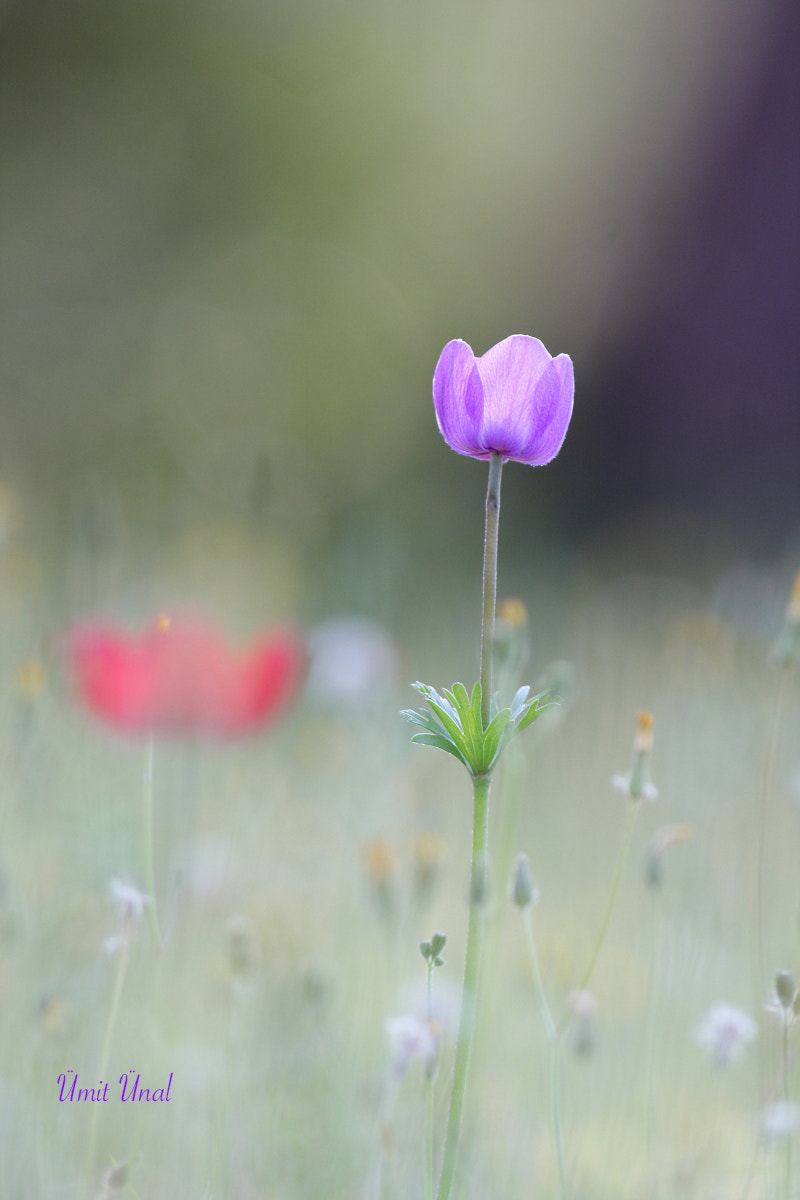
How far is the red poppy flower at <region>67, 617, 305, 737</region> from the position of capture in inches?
49.4

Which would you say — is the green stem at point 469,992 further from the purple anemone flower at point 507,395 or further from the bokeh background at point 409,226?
the bokeh background at point 409,226

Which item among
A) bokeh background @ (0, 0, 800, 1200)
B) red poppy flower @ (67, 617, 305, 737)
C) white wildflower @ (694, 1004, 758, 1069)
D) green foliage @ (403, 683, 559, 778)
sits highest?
bokeh background @ (0, 0, 800, 1200)

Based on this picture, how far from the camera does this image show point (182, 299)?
4.89 metres

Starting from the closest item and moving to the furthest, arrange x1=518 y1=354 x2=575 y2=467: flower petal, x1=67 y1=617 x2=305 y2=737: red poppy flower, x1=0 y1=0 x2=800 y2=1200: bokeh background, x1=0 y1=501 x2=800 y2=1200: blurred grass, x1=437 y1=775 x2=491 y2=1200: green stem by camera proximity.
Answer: x1=437 y1=775 x2=491 y2=1200: green stem
x1=518 y1=354 x2=575 y2=467: flower petal
x1=0 y1=501 x2=800 y2=1200: blurred grass
x1=67 y1=617 x2=305 y2=737: red poppy flower
x1=0 y1=0 x2=800 y2=1200: bokeh background

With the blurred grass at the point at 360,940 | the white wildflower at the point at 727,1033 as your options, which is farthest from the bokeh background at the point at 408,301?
the white wildflower at the point at 727,1033

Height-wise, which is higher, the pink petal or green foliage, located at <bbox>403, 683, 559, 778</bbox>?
the pink petal

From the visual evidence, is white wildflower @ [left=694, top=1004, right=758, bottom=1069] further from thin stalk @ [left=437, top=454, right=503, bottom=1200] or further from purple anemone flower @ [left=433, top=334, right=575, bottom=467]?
purple anemone flower @ [left=433, top=334, right=575, bottom=467]

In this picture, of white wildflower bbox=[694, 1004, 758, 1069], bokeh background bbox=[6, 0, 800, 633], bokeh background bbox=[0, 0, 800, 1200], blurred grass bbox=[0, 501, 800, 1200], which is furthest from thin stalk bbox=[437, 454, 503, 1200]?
bokeh background bbox=[6, 0, 800, 633]

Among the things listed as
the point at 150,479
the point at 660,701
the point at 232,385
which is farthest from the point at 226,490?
the point at 660,701

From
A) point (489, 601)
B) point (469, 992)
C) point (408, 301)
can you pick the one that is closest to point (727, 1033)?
point (469, 992)

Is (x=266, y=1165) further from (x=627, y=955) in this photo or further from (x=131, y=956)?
(x=627, y=955)

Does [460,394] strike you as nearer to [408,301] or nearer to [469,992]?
[469,992]

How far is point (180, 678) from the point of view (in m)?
1.29

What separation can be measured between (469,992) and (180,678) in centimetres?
67
